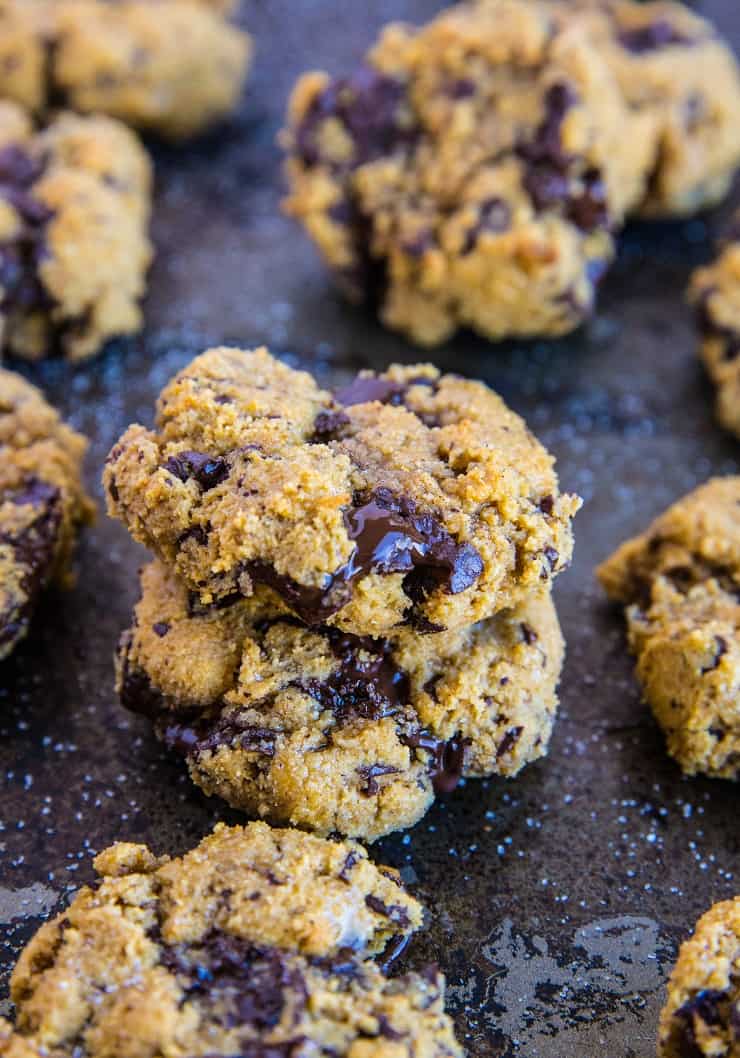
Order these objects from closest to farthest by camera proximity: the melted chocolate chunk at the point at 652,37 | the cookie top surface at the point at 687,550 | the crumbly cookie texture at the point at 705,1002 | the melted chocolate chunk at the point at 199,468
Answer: the crumbly cookie texture at the point at 705,1002, the melted chocolate chunk at the point at 199,468, the cookie top surface at the point at 687,550, the melted chocolate chunk at the point at 652,37

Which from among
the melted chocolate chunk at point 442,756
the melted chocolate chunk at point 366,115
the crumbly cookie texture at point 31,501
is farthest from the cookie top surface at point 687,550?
the melted chocolate chunk at point 366,115

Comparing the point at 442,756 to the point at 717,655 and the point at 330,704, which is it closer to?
the point at 330,704

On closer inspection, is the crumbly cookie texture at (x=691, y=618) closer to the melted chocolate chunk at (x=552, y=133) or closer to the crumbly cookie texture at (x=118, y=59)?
the melted chocolate chunk at (x=552, y=133)

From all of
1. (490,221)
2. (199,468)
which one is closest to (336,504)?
(199,468)

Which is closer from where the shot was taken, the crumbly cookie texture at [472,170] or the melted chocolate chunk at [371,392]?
the melted chocolate chunk at [371,392]

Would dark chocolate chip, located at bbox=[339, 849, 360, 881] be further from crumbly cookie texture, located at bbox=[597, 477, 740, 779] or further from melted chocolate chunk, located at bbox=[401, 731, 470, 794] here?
crumbly cookie texture, located at bbox=[597, 477, 740, 779]

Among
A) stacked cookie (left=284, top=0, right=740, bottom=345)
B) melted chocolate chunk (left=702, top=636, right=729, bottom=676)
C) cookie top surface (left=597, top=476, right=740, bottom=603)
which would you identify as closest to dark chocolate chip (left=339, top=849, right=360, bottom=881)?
melted chocolate chunk (left=702, top=636, right=729, bottom=676)

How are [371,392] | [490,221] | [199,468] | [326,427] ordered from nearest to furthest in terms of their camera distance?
[199,468], [326,427], [371,392], [490,221]
